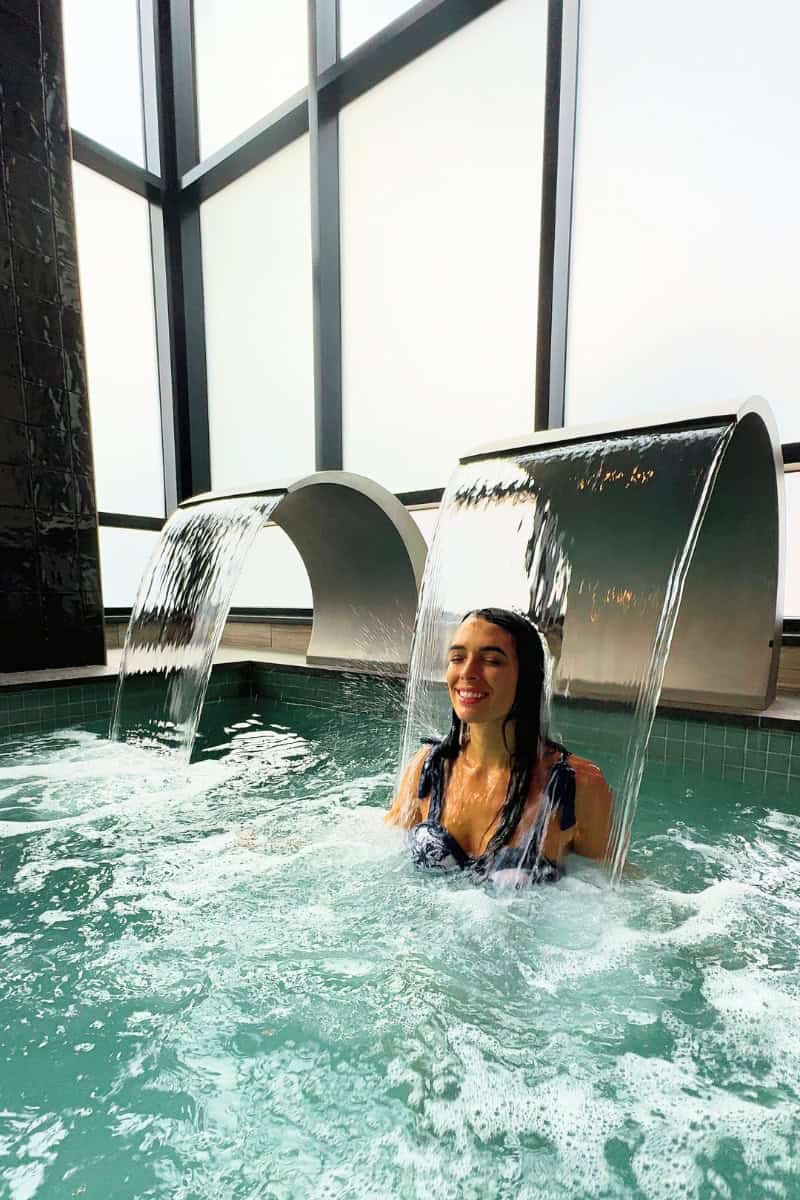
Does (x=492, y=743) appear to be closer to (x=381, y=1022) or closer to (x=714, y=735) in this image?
(x=381, y=1022)

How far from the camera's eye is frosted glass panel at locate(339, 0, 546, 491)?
4.91m

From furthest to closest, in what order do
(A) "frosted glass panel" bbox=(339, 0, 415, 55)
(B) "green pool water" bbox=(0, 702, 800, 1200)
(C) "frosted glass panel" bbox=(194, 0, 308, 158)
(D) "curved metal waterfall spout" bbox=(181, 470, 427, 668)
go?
1. (C) "frosted glass panel" bbox=(194, 0, 308, 158)
2. (A) "frosted glass panel" bbox=(339, 0, 415, 55)
3. (D) "curved metal waterfall spout" bbox=(181, 470, 427, 668)
4. (B) "green pool water" bbox=(0, 702, 800, 1200)

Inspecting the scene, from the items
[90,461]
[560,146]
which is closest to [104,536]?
[90,461]

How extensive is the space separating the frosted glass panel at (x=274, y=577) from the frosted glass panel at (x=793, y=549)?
4.42 meters

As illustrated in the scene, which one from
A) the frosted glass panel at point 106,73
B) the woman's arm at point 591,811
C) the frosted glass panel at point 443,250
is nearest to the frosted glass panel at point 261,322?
the frosted glass panel at point 443,250

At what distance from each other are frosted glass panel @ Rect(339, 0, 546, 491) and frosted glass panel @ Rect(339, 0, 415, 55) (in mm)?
482

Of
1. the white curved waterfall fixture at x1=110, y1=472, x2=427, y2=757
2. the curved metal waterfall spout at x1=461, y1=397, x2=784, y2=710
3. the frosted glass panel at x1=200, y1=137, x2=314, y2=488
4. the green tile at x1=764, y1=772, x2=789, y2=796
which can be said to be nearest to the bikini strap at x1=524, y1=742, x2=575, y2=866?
the curved metal waterfall spout at x1=461, y1=397, x2=784, y2=710

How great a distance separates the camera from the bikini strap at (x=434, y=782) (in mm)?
1748

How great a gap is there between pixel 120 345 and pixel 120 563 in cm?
246

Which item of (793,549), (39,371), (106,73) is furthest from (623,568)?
(106,73)

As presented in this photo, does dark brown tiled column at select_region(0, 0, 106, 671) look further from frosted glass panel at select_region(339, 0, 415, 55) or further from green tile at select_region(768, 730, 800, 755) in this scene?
green tile at select_region(768, 730, 800, 755)

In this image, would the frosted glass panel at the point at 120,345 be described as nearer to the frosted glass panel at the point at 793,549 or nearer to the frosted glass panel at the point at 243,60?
the frosted glass panel at the point at 243,60

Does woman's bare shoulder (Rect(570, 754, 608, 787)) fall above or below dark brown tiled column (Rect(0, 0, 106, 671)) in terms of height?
below

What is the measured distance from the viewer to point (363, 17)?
578 cm
